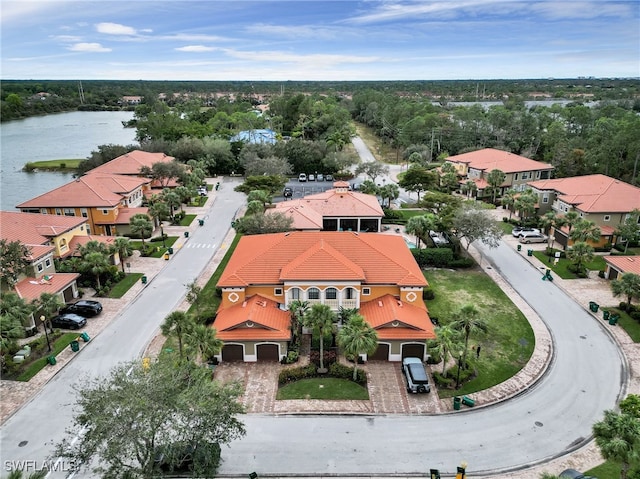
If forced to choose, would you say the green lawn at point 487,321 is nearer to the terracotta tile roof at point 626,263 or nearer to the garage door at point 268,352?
the terracotta tile roof at point 626,263

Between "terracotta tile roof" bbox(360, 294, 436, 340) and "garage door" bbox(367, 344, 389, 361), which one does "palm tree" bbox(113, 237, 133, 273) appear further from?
"garage door" bbox(367, 344, 389, 361)

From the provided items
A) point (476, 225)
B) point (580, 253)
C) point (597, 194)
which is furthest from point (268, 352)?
point (597, 194)

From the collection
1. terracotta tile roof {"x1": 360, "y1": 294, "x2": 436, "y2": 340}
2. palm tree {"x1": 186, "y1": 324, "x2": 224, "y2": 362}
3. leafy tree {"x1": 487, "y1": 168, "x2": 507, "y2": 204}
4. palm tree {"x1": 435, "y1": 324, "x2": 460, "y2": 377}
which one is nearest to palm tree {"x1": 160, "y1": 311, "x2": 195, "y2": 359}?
palm tree {"x1": 186, "y1": 324, "x2": 224, "y2": 362}

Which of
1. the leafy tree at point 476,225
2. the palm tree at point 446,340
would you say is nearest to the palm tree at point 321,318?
the palm tree at point 446,340

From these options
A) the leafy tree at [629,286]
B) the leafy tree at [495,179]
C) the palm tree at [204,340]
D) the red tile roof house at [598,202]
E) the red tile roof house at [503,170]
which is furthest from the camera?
the red tile roof house at [503,170]

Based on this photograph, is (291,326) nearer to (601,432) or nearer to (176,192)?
(601,432)
